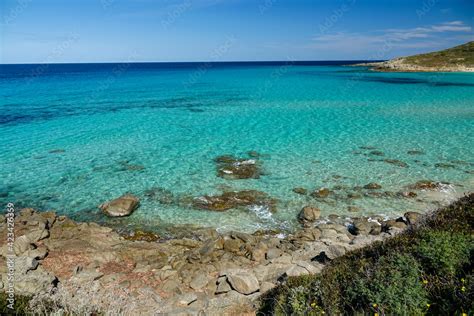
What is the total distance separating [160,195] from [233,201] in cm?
402

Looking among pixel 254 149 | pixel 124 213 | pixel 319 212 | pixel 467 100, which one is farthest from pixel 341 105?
pixel 124 213

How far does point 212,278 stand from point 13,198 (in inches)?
516

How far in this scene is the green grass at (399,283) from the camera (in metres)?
6.35

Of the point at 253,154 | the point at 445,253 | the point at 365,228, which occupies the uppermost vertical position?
the point at 445,253

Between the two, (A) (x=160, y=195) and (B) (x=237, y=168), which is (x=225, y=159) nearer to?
(B) (x=237, y=168)

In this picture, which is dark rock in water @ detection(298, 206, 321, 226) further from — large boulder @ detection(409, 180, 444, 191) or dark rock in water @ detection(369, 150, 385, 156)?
dark rock in water @ detection(369, 150, 385, 156)

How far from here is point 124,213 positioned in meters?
16.1

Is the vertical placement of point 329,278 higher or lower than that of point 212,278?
higher

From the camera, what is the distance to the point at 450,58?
372ft

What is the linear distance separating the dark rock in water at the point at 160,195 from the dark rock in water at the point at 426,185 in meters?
13.0

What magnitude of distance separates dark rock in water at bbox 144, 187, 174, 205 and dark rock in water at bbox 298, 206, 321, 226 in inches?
260

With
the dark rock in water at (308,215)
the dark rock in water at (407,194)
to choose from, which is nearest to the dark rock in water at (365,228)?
the dark rock in water at (308,215)

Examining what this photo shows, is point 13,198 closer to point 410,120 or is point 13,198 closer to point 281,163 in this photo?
point 281,163

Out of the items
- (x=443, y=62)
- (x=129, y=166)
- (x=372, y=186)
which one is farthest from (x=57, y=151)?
(x=443, y=62)
